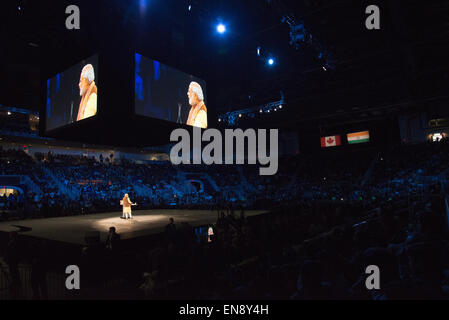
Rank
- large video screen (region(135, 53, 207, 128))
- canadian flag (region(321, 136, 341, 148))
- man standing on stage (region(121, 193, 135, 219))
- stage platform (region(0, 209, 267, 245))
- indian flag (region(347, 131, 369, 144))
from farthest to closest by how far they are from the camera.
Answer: canadian flag (region(321, 136, 341, 148)) < indian flag (region(347, 131, 369, 144)) < man standing on stage (region(121, 193, 135, 219)) < large video screen (region(135, 53, 207, 128)) < stage platform (region(0, 209, 267, 245))

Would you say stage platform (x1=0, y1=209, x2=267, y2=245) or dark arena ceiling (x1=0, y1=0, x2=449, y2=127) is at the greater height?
dark arena ceiling (x1=0, y1=0, x2=449, y2=127)

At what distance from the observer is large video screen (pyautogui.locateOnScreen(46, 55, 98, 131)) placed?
8.82 meters

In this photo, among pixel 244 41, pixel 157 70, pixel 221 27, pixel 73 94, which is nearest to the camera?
pixel 221 27

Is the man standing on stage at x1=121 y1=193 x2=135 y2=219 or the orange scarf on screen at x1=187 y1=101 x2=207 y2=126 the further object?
the man standing on stage at x1=121 y1=193 x2=135 y2=219

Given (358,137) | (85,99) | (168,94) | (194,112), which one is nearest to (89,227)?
(85,99)

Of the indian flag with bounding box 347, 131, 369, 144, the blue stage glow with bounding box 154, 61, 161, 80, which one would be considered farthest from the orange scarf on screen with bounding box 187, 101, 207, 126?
the indian flag with bounding box 347, 131, 369, 144

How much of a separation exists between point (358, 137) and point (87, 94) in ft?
72.1

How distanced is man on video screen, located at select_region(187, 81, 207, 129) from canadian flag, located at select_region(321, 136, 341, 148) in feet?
55.7

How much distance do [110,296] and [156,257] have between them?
3.54ft

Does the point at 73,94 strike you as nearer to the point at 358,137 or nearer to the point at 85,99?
the point at 85,99

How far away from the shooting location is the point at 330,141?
25.1 metres

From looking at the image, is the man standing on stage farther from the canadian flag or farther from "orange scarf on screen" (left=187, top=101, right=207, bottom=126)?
the canadian flag

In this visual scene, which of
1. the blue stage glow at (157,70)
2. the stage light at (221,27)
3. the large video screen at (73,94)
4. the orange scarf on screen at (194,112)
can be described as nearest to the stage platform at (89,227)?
the large video screen at (73,94)
